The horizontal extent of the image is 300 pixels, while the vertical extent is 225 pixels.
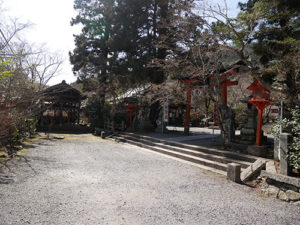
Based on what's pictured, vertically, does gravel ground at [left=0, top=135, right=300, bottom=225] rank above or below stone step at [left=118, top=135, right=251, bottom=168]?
below

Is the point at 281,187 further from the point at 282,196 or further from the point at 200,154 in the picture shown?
the point at 200,154

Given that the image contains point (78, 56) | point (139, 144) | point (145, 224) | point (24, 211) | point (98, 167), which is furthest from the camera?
point (78, 56)

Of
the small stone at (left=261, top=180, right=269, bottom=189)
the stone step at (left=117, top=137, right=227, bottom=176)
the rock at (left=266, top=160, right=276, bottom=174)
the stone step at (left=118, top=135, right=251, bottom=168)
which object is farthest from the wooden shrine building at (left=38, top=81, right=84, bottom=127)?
the small stone at (left=261, top=180, right=269, bottom=189)

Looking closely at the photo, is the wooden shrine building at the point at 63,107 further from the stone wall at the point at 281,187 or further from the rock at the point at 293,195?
the rock at the point at 293,195

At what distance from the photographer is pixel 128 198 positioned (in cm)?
436

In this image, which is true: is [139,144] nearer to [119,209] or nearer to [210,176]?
[210,176]

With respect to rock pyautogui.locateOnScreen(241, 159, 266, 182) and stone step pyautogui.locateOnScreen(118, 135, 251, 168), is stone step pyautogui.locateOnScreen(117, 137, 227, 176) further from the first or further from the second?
rock pyautogui.locateOnScreen(241, 159, 266, 182)

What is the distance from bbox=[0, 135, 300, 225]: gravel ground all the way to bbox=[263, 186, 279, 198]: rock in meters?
0.22

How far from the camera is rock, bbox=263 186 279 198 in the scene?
467cm

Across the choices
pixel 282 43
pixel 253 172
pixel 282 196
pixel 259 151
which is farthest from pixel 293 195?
pixel 282 43

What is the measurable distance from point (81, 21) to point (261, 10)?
17139 mm

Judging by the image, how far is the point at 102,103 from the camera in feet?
65.6

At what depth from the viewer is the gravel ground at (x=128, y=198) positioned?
3.51m

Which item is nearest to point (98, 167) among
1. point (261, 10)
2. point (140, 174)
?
point (140, 174)
